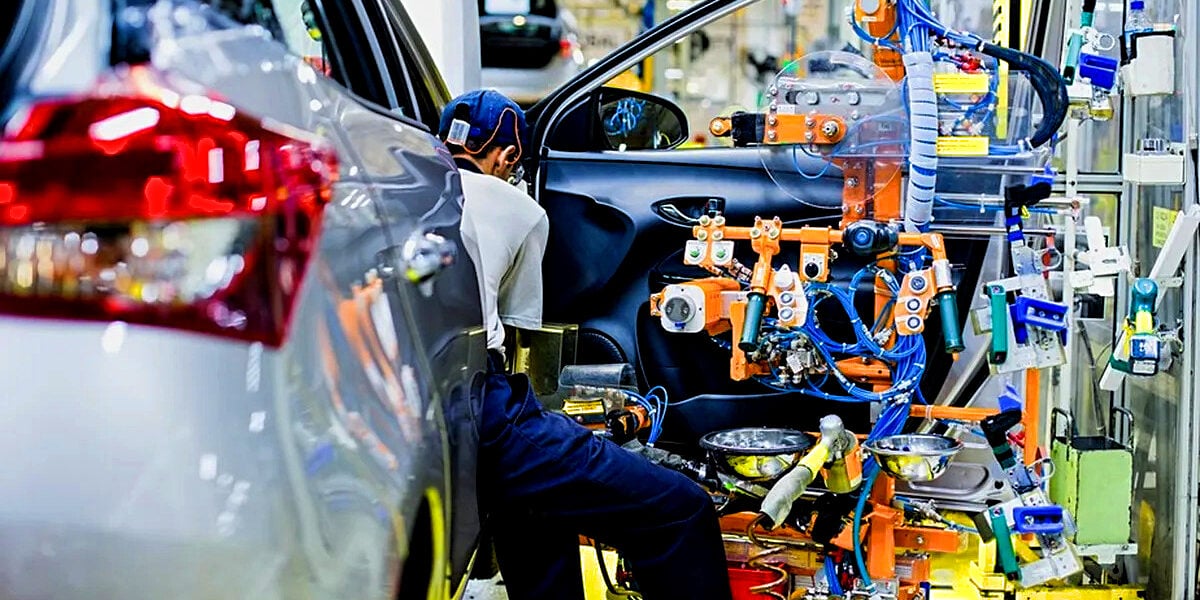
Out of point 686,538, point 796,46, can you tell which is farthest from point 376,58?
point 796,46

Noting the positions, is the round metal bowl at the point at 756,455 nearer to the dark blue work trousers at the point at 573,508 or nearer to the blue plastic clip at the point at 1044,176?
the dark blue work trousers at the point at 573,508

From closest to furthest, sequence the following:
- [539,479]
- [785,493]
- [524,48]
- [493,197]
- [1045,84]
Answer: [539,479], [493,197], [785,493], [1045,84], [524,48]

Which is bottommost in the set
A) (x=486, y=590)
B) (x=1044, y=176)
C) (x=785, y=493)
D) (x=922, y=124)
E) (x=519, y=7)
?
(x=486, y=590)

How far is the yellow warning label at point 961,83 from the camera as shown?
3.34 m

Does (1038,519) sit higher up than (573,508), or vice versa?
(573,508)

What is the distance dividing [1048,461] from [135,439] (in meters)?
2.90

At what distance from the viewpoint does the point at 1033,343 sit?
11.2ft

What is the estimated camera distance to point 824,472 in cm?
342

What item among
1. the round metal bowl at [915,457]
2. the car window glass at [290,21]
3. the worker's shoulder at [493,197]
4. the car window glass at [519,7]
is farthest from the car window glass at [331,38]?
the car window glass at [519,7]

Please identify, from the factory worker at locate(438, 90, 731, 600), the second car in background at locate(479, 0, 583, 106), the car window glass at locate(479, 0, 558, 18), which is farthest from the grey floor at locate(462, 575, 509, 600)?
the car window glass at locate(479, 0, 558, 18)

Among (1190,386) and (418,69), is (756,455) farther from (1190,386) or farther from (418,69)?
(418,69)

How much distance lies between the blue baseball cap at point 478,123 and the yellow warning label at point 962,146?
42.6 inches

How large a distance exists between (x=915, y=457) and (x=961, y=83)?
949 millimetres

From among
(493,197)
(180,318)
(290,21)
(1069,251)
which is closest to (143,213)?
(180,318)
